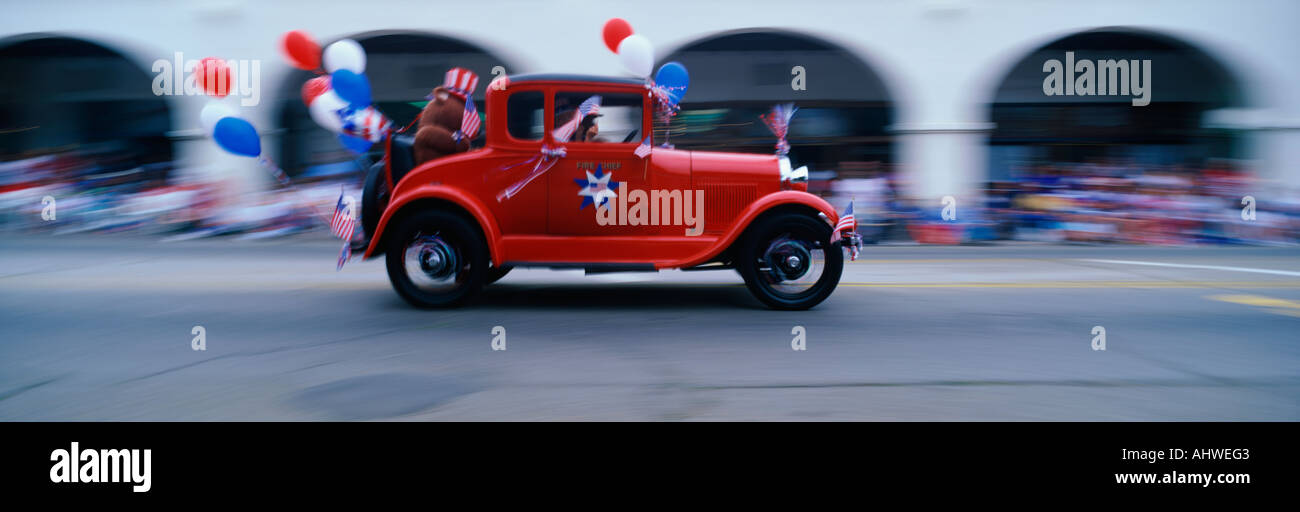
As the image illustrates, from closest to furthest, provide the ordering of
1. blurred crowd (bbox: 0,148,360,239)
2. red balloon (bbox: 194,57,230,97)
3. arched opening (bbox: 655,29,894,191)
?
red balloon (bbox: 194,57,230,97)
blurred crowd (bbox: 0,148,360,239)
arched opening (bbox: 655,29,894,191)

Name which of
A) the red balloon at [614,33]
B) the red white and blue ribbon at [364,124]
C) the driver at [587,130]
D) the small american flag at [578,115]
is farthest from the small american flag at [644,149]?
the red white and blue ribbon at [364,124]

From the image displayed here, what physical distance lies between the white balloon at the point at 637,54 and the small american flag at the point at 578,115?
0.46m

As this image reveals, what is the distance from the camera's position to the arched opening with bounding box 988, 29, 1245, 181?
49.0 feet

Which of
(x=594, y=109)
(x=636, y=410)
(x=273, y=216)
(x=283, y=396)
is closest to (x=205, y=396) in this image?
(x=283, y=396)

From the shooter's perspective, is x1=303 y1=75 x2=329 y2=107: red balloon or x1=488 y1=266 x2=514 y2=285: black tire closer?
x1=303 y1=75 x2=329 y2=107: red balloon

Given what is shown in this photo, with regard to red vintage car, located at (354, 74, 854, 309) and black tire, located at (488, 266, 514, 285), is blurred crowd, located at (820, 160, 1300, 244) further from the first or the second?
black tire, located at (488, 266, 514, 285)

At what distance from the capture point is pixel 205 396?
4.09m

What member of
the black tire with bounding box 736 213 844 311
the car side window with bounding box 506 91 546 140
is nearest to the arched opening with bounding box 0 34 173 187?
the car side window with bounding box 506 91 546 140

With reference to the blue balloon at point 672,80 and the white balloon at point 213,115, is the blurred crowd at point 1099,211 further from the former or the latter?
the white balloon at point 213,115

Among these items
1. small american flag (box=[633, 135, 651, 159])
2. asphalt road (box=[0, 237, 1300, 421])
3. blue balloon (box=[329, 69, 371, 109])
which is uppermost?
blue balloon (box=[329, 69, 371, 109])

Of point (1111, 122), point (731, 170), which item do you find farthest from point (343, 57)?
point (1111, 122)

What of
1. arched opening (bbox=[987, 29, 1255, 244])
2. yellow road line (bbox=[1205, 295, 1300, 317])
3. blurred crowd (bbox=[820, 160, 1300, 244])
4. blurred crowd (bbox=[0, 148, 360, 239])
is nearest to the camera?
yellow road line (bbox=[1205, 295, 1300, 317])

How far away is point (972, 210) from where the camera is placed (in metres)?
13.6

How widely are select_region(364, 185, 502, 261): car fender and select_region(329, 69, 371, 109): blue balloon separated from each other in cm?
77
